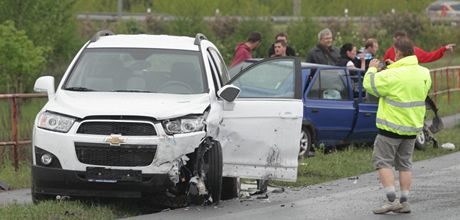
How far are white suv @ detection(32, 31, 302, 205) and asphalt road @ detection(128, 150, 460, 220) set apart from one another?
28 centimetres

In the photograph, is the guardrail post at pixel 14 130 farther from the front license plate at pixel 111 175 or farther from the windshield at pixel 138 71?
the front license plate at pixel 111 175

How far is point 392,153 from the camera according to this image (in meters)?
10.0

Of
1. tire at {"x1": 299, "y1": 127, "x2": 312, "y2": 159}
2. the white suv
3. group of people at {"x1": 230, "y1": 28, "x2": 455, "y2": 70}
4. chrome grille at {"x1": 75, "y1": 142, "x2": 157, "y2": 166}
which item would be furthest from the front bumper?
group of people at {"x1": 230, "y1": 28, "x2": 455, "y2": 70}

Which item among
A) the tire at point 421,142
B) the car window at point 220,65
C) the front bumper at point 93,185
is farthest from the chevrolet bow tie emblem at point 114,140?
the tire at point 421,142

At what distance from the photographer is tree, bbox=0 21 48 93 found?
84.1 feet

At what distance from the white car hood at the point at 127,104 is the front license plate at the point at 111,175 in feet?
1.76

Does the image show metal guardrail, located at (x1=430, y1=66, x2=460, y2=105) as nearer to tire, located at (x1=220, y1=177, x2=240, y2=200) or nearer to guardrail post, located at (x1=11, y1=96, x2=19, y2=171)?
guardrail post, located at (x1=11, y1=96, x2=19, y2=171)

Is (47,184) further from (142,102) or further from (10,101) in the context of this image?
(10,101)

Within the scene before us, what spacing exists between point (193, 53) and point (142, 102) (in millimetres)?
1441

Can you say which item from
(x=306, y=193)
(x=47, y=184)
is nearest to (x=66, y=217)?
(x=47, y=184)

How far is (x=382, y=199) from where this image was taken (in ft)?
36.3

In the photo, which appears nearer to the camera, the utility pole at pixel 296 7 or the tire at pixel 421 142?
the tire at pixel 421 142

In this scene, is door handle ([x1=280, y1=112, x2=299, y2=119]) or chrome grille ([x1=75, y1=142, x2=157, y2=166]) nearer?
chrome grille ([x1=75, y1=142, x2=157, y2=166])

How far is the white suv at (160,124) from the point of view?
9992 millimetres
